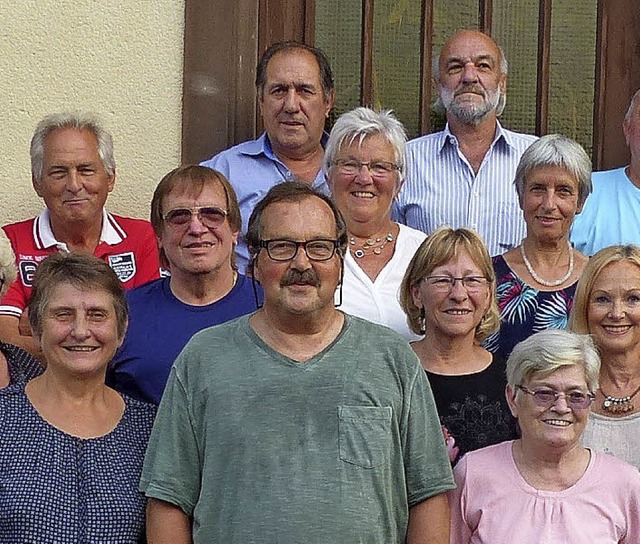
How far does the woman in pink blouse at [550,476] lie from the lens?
3.43 metres

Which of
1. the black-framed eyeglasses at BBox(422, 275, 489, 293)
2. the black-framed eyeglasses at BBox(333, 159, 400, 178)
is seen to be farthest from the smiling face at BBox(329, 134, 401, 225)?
the black-framed eyeglasses at BBox(422, 275, 489, 293)

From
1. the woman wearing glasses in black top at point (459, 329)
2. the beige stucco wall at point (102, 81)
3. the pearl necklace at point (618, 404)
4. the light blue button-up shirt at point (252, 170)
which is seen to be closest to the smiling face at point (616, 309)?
the pearl necklace at point (618, 404)

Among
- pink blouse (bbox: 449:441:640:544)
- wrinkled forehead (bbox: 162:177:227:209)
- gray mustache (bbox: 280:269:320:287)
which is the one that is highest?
wrinkled forehead (bbox: 162:177:227:209)

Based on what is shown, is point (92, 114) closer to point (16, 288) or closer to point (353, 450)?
point (16, 288)

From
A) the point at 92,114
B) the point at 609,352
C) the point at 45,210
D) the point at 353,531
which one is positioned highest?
the point at 92,114

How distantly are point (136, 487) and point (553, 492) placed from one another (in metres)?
1.10

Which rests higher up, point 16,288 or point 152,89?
point 152,89

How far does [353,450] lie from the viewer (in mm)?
3162

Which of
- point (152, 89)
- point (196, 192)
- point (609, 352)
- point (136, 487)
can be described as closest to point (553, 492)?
point (609, 352)

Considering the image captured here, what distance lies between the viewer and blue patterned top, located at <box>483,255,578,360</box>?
415 cm

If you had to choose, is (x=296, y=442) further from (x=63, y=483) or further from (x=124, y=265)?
(x=124, y=265)

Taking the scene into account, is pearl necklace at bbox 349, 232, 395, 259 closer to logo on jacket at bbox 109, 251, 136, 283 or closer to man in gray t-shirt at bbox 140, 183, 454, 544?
logo on jacket at bbox 109, 251, 136, 283

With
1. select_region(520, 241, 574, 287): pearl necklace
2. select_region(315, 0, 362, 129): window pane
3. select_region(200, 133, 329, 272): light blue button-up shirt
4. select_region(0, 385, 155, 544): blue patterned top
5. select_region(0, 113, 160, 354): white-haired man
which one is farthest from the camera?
select_region(315, 0, 362, 129): window pane

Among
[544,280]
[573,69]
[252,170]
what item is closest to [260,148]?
[252,170]
